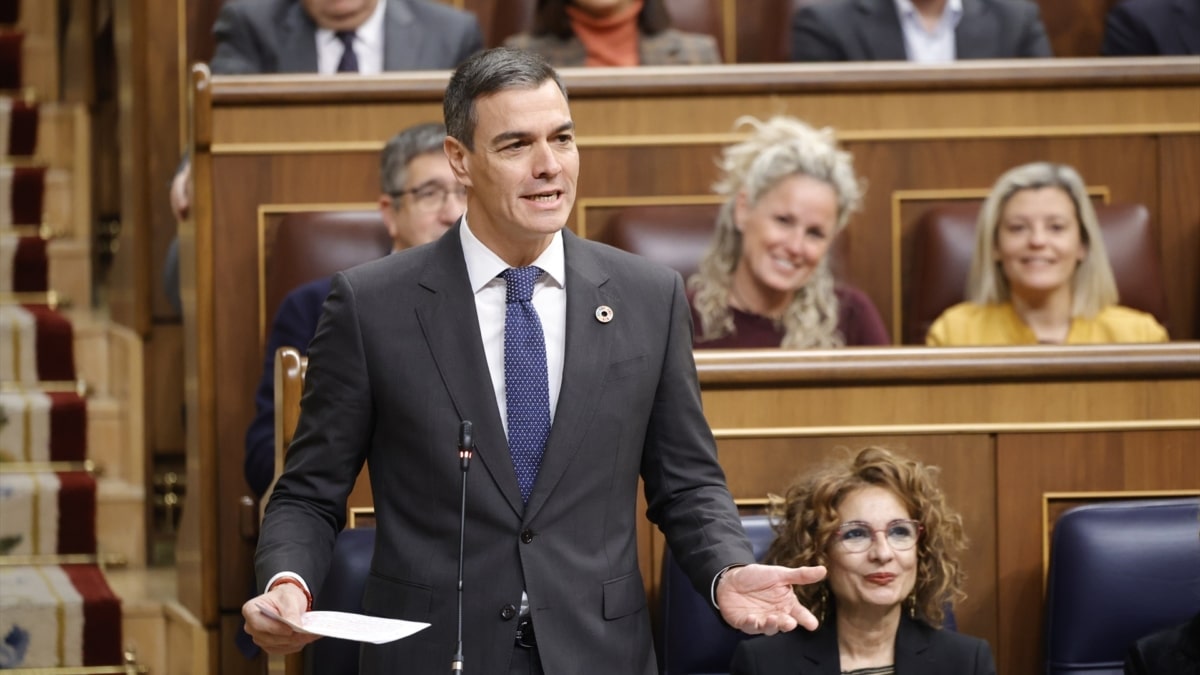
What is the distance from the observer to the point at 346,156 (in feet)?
6.04

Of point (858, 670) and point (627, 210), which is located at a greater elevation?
point (627, 210)

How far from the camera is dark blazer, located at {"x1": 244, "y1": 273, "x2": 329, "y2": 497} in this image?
63.2 inches

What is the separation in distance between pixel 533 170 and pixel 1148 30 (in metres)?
1.51

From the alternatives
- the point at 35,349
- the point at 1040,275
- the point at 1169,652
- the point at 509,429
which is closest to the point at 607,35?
the point at 1040,275

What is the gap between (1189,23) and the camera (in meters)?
2.23

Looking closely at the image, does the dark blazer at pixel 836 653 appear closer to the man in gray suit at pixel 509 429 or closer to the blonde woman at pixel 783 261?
the man in gray suit at pixel 509 429

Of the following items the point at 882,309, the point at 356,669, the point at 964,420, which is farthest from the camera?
the point at 882,309

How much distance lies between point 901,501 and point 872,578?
0.21 ft

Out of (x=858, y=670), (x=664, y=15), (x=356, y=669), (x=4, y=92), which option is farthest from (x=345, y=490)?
(x=4, y=92)

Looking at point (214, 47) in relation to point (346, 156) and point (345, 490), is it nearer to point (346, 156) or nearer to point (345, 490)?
point (346, 156)

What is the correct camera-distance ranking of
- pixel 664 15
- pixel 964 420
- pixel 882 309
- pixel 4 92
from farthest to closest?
pixel 4 92
pixel 664 15
pixel 882 309
pixel 964 420

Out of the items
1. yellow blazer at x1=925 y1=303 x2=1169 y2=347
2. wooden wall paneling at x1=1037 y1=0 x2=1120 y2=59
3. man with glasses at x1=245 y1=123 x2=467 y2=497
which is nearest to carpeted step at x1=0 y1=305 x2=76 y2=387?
man with glasses at x1=245 y1=123 x2=467 y2=497

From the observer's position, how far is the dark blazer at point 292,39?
6.59ft

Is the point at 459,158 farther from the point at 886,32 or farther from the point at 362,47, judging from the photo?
the point at 886,32
